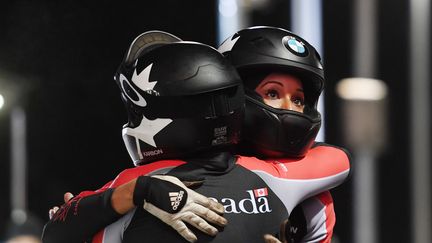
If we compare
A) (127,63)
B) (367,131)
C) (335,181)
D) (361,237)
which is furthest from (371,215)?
(127,63)

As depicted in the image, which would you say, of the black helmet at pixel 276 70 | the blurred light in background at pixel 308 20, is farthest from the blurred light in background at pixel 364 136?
the black helmet at pixel 276 70

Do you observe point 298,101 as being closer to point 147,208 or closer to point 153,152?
point 153,152

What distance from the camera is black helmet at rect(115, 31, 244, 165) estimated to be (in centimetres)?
190

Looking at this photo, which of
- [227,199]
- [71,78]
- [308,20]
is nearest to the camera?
[227,199]

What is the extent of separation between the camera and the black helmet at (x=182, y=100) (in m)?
1.90

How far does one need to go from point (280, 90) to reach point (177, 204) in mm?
428

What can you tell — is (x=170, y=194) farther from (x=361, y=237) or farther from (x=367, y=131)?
(x=361, y=237)

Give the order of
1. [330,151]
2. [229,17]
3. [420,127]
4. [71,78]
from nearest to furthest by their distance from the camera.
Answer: [330,151], [71,78], [229,17], [420,127]

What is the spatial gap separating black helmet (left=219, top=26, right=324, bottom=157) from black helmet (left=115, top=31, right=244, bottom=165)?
0.35ft

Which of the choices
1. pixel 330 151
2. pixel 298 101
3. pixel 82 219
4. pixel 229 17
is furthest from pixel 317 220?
pixel 229 17

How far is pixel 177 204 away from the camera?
1815mm

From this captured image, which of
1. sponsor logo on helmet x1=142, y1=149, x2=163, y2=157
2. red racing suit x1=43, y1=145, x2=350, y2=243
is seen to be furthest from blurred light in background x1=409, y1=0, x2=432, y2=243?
sponsor logo on helmet x1=142, y1=149, x2=163, y2=157

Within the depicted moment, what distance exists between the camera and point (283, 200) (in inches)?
79.1

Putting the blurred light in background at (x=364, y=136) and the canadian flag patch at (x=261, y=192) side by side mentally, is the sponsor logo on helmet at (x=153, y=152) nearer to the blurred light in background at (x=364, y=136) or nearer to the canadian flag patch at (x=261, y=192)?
the canadian flag patch at (x=261, y=192)
